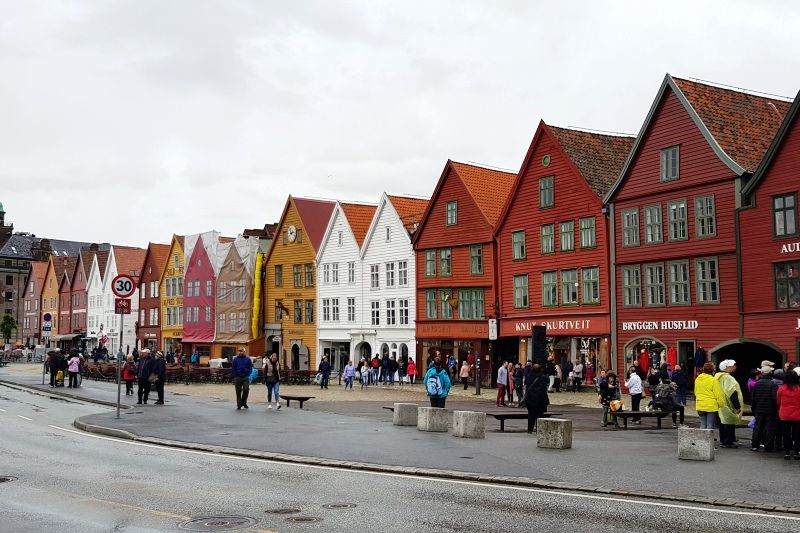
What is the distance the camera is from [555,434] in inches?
701

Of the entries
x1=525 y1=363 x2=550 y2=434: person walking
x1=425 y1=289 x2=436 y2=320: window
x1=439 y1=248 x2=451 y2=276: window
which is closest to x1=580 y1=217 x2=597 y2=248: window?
x1=439 y1=248 x2=451 y2=276: window

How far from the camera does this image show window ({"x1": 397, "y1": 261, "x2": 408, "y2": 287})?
57.4 metres

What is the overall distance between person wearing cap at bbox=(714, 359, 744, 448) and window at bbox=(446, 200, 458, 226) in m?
35.1

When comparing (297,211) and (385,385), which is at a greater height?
(297,211)

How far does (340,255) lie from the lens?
63.3 metres

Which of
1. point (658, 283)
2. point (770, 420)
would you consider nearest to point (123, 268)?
point (658, 283)

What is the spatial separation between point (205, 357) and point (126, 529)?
223 feet

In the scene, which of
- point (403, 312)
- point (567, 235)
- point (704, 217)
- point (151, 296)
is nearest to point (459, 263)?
point (403, 312)

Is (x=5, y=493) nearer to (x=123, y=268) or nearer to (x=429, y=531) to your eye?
(x=429, y=531)

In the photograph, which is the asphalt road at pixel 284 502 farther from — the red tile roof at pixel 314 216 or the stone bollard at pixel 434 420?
the red tile roof at pixel 314 216

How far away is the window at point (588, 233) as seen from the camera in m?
44.0

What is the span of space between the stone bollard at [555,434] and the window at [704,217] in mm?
22296

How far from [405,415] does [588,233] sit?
2356 cm

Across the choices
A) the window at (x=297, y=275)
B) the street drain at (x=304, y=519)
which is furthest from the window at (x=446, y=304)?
the street drain at (x=304, y=519)
